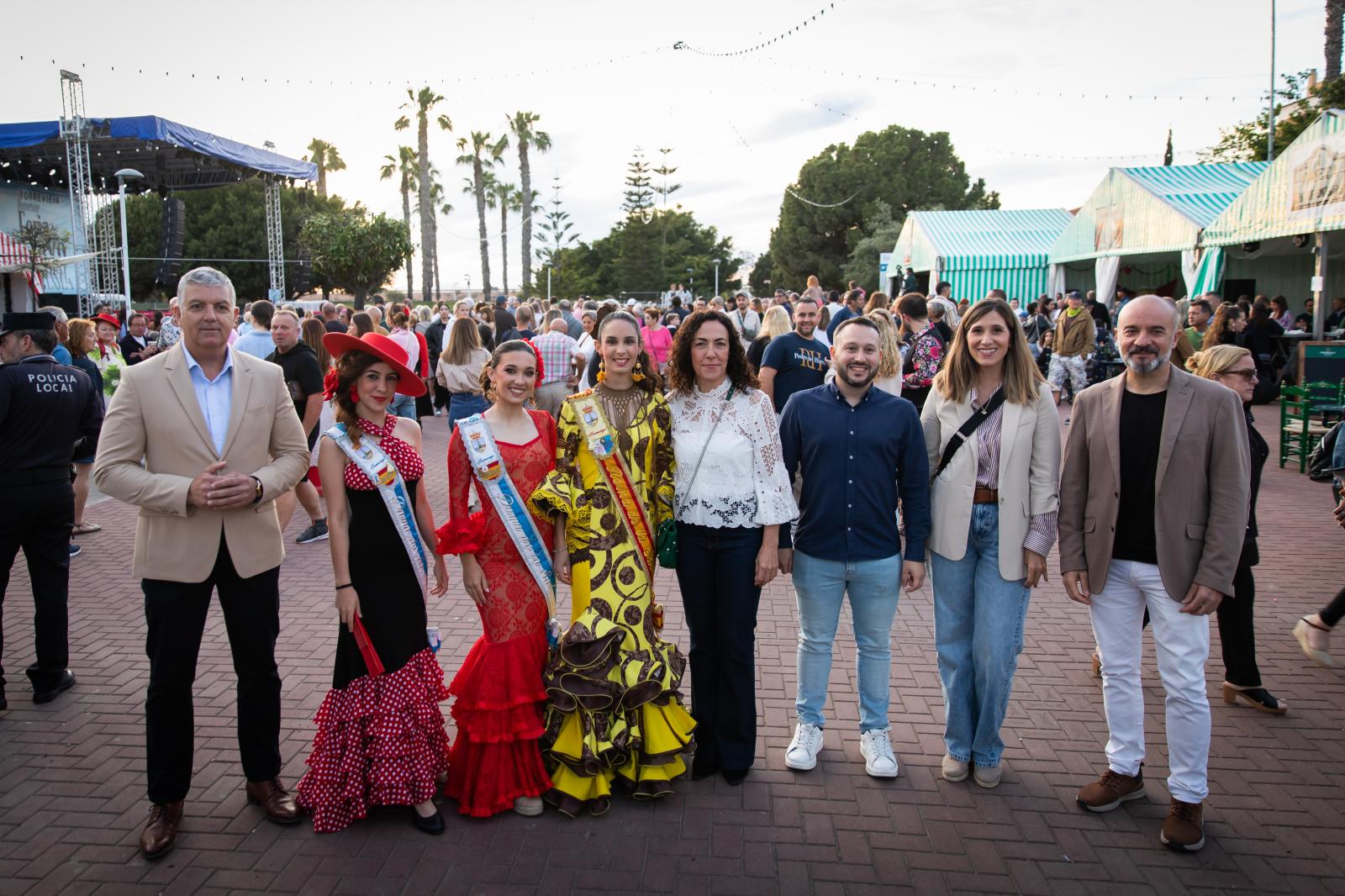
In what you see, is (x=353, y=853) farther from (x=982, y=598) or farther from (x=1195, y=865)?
(x=1195, y=865)

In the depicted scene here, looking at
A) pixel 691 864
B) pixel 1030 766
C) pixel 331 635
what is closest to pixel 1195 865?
pixel 1030 766

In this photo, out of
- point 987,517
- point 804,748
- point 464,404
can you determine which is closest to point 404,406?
point 464,404

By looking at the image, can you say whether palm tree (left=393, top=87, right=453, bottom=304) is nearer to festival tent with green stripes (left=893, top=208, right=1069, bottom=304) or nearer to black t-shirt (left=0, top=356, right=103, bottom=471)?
festival tent with green stripes (left=893, top=208, right=1069, bottom=304)

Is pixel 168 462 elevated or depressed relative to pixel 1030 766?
elevated

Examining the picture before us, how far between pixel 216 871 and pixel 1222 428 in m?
4.06

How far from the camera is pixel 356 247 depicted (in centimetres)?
3869

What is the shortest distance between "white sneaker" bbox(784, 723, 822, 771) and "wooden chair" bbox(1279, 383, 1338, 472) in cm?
859

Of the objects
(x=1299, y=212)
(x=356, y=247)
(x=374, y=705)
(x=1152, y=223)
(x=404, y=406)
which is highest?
(x=356, y=247)

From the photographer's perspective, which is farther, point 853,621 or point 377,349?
point 853,621

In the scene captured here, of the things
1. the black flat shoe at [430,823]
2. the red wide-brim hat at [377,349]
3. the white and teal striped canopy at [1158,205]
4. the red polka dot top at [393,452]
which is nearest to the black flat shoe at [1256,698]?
the black flat shoe at [430,823]

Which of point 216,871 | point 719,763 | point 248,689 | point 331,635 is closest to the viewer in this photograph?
point 216,871

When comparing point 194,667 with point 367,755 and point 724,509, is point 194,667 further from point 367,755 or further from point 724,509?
point 724,509

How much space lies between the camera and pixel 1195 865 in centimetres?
318

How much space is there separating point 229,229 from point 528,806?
147ft
